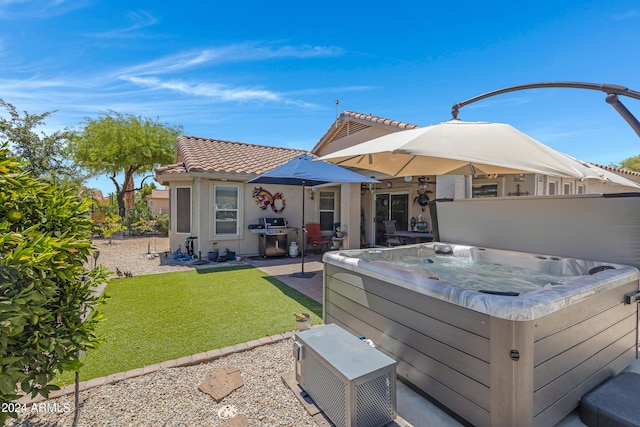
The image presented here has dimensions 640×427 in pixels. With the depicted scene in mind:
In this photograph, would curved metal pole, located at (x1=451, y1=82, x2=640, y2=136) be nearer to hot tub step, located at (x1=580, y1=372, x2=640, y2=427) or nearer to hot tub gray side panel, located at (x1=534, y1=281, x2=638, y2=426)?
hot tub gray side panel, located at (x1=534, y1=281, x2=638, y2=426)

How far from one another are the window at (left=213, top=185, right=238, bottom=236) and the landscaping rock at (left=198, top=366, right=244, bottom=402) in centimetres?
739

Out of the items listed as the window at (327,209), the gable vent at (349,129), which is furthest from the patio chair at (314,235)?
the gable vent at (349,129)

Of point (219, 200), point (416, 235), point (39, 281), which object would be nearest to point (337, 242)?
point (416, 235)

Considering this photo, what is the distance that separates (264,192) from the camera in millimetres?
10898

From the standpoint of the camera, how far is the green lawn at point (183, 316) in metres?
3.57

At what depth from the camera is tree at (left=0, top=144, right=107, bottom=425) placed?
152cm

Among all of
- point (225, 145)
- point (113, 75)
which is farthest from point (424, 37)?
point (113, 75)

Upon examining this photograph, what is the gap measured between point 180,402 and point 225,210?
8.08m

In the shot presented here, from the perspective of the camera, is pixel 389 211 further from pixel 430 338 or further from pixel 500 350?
pixel 500 350

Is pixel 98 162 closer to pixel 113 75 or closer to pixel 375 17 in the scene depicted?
pixel 113 75

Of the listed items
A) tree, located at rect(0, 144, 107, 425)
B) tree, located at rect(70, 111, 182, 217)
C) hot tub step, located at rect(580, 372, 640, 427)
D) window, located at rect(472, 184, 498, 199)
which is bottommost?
hot tub step, located at rect(580, 372, 640, 427)

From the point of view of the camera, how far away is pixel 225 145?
1289 centimetres

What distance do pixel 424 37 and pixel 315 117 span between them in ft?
22.6

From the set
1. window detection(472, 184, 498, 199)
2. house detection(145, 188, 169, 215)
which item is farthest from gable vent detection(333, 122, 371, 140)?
house detection(145, 188, 169, 215)
